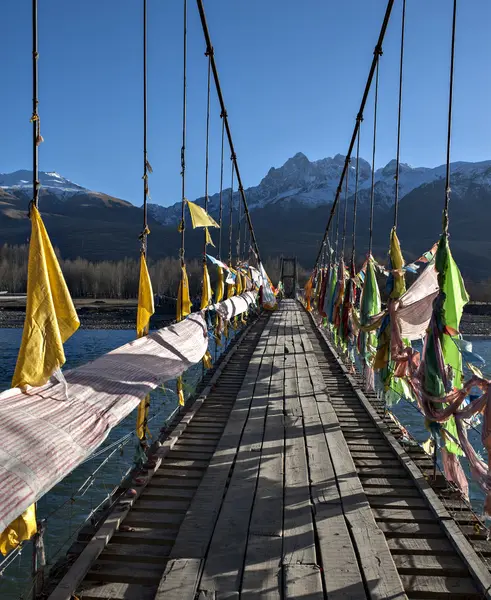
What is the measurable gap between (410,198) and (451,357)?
141015mm

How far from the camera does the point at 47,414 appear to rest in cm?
188

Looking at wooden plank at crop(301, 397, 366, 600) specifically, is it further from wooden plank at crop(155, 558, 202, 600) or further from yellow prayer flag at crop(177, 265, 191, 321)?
yellow prayer flag at crop(177, 265, 191, 321)

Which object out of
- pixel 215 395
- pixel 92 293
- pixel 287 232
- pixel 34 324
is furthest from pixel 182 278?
pixel 287 232

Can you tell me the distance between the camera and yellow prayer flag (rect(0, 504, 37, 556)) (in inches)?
65.0

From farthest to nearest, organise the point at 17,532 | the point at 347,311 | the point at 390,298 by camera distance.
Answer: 1. the point at 347,311
2. the point at 390,298
3. the point at 17,532

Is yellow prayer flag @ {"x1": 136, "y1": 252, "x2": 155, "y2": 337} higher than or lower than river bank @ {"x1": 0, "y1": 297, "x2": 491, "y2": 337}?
higher

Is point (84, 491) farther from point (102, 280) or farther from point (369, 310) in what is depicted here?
point (102, 280)

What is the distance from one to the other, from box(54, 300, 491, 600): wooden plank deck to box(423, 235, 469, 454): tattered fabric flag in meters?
0.53

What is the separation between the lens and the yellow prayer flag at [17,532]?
1650 millimetres

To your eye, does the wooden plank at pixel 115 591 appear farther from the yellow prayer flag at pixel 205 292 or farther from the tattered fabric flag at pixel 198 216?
the yellow prayer flag at pixel 205 292

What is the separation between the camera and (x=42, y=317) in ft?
6.66

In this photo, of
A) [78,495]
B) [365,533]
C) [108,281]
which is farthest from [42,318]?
[108,281]

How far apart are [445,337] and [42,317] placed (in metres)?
2.26

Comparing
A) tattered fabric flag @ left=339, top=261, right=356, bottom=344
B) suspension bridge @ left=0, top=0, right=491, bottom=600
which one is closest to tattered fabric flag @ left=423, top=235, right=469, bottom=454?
suspension bridge @ left=0, top=0, right=491, bottom=600
